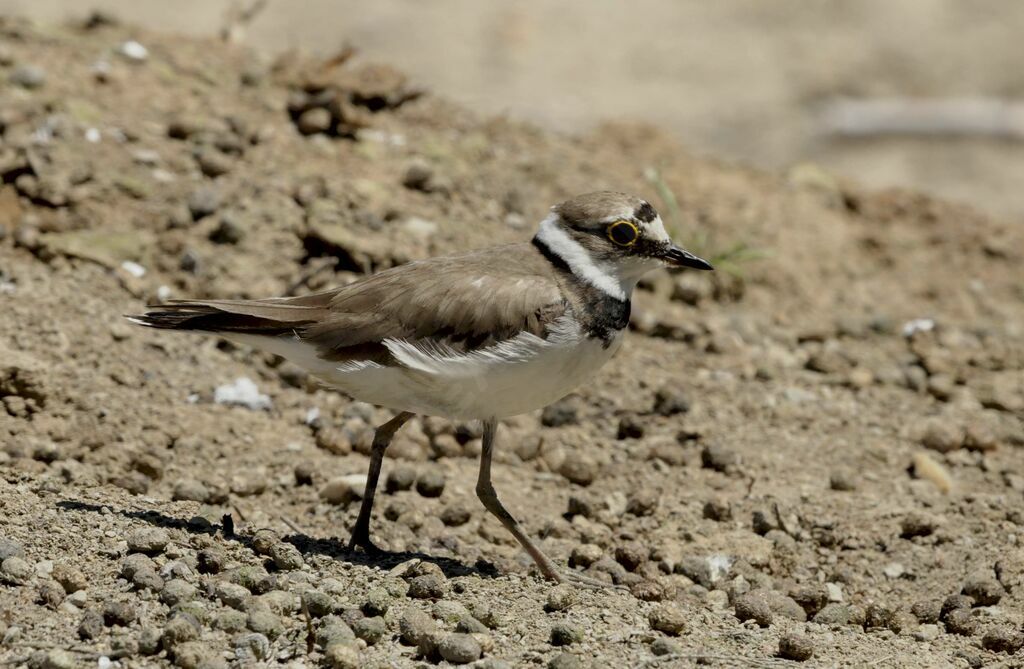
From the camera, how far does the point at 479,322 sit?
209 inches

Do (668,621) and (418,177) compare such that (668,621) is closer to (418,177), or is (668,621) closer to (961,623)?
(961,623)

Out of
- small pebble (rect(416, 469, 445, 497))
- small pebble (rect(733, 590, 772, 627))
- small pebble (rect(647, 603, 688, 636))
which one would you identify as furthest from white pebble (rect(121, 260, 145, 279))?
small pebble (rect(733, 590, 772, 627))

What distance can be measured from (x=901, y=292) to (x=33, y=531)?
5.75 meters

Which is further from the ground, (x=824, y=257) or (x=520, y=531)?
(x=824, y=257)

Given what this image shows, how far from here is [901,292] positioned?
8.77 meters

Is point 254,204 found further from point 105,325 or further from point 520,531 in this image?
point 520,531

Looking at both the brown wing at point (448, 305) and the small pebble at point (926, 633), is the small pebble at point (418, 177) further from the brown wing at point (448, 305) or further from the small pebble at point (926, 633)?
the small pebble at point (926, 633)

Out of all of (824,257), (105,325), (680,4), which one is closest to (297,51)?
(105,325)

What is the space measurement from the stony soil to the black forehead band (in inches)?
55.7

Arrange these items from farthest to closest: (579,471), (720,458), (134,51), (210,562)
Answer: (134,51) → (720,458) → (579,471) → (210,562)

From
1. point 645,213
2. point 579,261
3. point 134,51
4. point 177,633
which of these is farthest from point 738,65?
point 177,633

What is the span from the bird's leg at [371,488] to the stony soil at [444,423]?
0.15 metres

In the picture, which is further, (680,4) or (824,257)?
(680,4)

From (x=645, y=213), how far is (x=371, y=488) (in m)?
1.59
